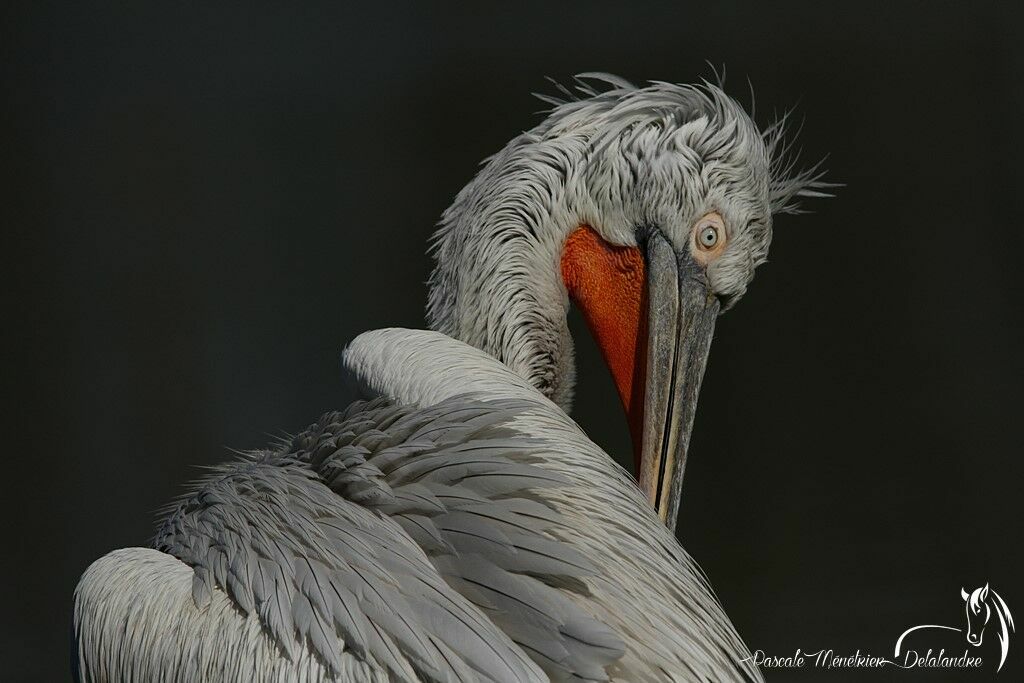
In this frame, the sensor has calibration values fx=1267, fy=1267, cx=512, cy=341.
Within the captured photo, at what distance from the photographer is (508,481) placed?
118cm

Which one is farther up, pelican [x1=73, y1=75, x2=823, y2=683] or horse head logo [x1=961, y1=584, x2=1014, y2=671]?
pelican [x1=73, y1=75, x2=823, y2=683]

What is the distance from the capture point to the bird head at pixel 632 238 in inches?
64.7

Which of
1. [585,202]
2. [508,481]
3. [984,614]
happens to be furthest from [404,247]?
[508,481]

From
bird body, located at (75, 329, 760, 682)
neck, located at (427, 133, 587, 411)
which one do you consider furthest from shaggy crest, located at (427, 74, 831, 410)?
bird body, located at (75, 329, 760, 682)

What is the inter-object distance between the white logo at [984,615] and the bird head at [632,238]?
190cm

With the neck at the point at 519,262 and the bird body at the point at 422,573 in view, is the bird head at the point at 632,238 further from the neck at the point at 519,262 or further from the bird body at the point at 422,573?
the bird body at the point at 422,573

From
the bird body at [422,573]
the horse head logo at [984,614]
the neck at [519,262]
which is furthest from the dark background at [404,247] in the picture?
the bird body at [422,573]

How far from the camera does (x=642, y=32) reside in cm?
361

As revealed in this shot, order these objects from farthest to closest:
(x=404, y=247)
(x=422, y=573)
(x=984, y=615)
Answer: (x=404, y=247)
(x=984, y=615)
(x=422, y=573)

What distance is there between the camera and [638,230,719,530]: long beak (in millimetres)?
1646

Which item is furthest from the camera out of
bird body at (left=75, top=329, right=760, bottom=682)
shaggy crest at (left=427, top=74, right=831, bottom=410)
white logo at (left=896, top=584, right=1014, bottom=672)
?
white logo at (left=896, top=584, right=1014, bottom=672)

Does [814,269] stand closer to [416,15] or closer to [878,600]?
[878,600]

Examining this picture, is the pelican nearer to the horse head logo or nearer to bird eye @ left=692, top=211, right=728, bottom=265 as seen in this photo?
bird eye @ left=692, top=211, right=728, bottom=265

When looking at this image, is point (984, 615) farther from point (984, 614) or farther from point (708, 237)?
point (708, 237)
